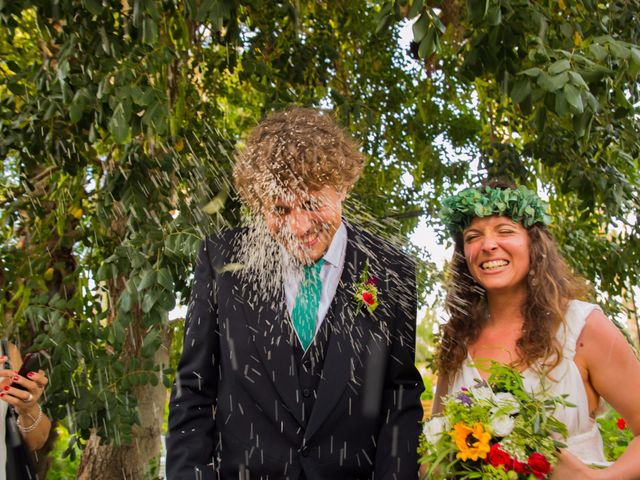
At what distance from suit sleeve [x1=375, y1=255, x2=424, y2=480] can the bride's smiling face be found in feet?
1.05

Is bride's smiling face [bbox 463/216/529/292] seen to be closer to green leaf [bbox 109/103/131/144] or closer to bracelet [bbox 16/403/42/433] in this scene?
green leaf [bbox 109/103/131/144]

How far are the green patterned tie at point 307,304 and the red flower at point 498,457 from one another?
2.05 feet

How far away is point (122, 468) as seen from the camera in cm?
511

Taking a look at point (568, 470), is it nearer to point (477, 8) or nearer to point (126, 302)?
point (477, 8)

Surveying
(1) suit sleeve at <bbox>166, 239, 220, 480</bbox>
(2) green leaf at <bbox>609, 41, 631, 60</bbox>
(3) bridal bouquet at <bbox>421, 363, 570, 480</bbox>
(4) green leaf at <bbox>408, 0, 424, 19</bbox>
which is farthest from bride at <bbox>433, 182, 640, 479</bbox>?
(1) suit sleeve at <bbox>166, 239, 220, 480</bbox>

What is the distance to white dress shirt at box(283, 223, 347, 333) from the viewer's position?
A: 8.23 feet

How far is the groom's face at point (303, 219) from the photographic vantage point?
7.91ft

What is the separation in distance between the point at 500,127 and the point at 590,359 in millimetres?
3618

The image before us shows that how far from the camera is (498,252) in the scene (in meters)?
2.78

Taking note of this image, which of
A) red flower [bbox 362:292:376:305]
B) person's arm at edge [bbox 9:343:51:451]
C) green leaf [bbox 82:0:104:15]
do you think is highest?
green leaf [bbox 82:0:104:15]

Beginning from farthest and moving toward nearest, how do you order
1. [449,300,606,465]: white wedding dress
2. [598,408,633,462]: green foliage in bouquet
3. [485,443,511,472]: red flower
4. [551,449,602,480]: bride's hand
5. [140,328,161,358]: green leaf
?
[598,408,633,462]: green foliage in bouquet → [140,328,161,358]: green leaf → [449,300,606,465]: white wedding dress → [551,449,602,480]: bride's hand → [485,443,511,472]: red flower

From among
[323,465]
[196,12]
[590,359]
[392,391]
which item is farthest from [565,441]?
[196,12]

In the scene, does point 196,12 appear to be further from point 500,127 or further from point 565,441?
point 500,127

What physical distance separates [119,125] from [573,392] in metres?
1.87
